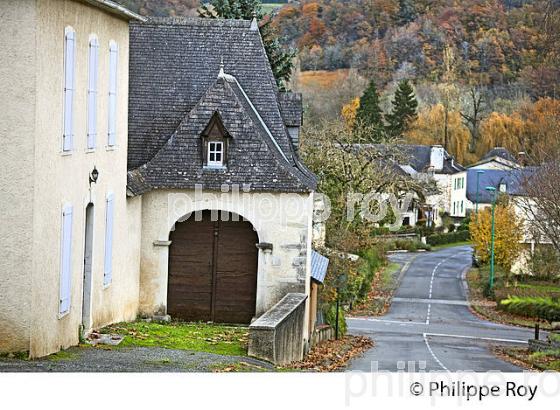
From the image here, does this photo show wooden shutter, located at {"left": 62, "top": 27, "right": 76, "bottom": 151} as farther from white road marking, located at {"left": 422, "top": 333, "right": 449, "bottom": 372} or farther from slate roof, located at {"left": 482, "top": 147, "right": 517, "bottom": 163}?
slate roof, located at {"left": 482, "top": 147, "right": 517, "bottom": 163}

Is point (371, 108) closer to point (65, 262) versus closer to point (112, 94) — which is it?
point (112, 94)

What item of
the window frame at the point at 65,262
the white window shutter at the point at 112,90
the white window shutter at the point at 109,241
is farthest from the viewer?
the white window shutter at the point at 109,241

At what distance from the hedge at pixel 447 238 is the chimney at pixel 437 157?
6.90 metres

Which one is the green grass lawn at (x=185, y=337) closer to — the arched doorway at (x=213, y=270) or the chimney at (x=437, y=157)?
the arched doorway at (x=213, y=270)

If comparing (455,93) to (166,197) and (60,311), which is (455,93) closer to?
(166,197)

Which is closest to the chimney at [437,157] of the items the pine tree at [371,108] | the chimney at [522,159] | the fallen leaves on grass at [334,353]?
the pine tree at [371,108]

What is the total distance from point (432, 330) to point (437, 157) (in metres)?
49.4

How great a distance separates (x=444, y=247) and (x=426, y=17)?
3175 centimetres

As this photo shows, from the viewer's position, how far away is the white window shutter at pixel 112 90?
20.0m

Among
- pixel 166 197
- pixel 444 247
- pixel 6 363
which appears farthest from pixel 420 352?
pixel 444 247

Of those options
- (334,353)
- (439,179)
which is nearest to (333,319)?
(334,353)

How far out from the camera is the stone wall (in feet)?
57.0

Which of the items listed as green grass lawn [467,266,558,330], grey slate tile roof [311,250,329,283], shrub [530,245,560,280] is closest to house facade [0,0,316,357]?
grey slate tile roof [311,250,329,283]

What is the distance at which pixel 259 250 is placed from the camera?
2375 centimetres
